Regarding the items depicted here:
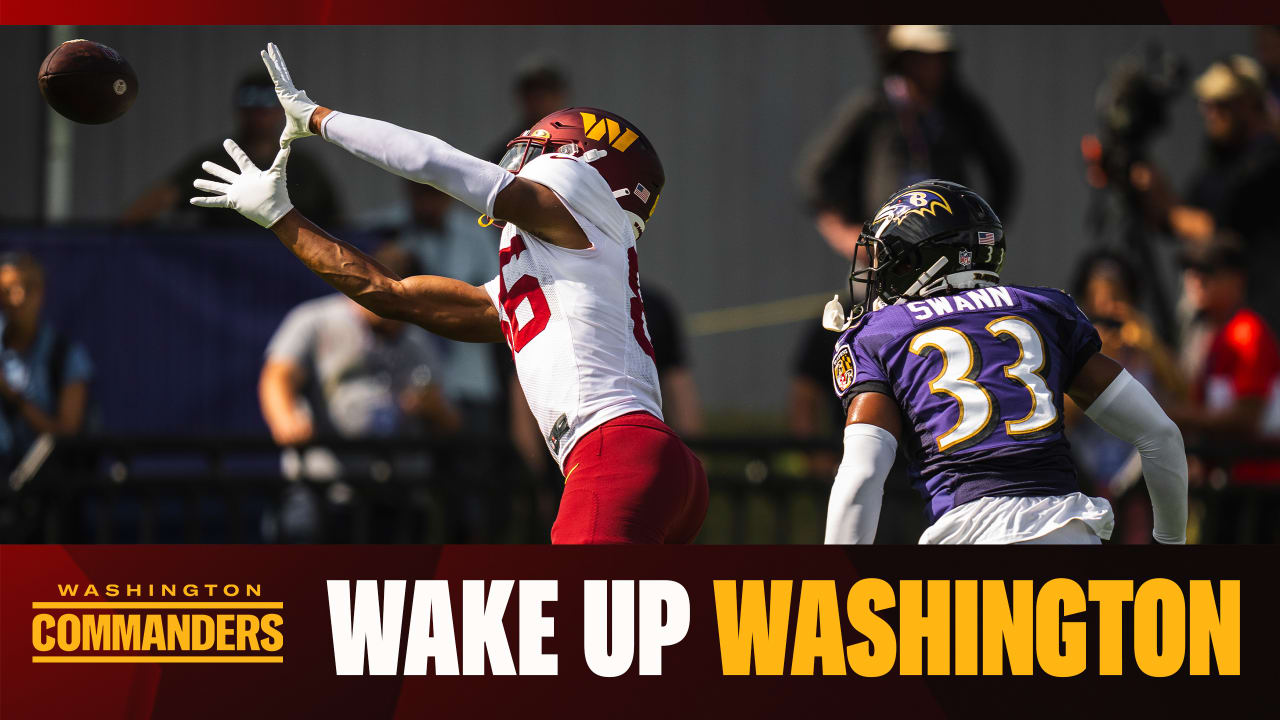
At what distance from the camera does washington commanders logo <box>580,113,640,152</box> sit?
171 inches

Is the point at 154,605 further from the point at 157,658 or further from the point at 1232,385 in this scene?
the point at 1232,385

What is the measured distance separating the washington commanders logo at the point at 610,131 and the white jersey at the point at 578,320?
158 millimetres

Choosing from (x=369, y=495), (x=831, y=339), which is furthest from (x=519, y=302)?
(x=831, y=339)

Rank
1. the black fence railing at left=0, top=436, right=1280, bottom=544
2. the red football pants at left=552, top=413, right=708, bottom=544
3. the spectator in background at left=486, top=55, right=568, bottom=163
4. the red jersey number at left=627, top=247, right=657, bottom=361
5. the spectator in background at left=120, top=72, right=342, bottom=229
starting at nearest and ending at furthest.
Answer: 1. the red football pants at left=552, top=413, right=708, bottom=544
2. the red jersey number at left=627, top=247, right=657, bottom=361
3. the black fence railing at left=0, top=436, right=1280, bottom=544
4. the spectator in background at left=120, top=72, right=342, bottom=229
5. the spectator in background at left=486, top=55, right=568, bottom=163

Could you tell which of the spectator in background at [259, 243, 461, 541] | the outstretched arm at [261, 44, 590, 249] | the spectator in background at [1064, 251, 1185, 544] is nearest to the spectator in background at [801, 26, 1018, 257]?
the spectator in background at [1064, 251, 1185, 544]

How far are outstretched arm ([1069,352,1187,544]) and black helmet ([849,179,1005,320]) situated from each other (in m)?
0.41

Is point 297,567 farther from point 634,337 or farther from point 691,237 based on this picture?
point 691,237

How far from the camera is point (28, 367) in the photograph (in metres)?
7.59

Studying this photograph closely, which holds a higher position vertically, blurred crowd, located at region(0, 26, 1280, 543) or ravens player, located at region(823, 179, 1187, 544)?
blurred crowd, located at region(0, 26, 1280, 543)

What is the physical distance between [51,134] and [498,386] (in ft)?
13.6

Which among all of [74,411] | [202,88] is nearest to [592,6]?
[74,411]

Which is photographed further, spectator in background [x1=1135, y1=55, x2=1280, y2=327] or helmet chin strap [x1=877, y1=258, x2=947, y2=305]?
spectator in background [x1=1135, y1=55, x2=1280, y2=327]

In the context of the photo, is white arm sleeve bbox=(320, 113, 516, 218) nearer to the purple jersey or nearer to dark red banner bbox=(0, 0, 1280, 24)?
dark red banner bbox=(0, 0, 1280, 24)

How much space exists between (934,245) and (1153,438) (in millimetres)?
788
